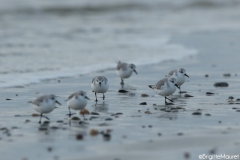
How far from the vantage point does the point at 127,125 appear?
9703mm

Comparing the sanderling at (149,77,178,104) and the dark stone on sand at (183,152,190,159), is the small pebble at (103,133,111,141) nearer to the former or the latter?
the dark stone on sand at (183,152,190,159)

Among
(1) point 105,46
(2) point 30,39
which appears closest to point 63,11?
(2) point 30,39

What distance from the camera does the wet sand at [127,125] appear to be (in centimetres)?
806

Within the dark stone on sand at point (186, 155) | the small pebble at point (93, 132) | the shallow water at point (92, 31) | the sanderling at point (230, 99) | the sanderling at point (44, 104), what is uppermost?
the shallow water at point (92, 31)

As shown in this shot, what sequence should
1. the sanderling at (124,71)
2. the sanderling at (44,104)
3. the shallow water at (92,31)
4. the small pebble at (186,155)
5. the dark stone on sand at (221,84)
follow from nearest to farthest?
the small pebble at (186,155) → the sanderling at (44,104) → the dark stone on sand at (221,84) → the sanderling at (124,71) → the shallow water at (92,31)

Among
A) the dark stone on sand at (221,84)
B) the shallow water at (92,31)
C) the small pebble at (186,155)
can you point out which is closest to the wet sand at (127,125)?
the small pebble at (186,155)

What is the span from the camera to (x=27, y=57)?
62.4 feet

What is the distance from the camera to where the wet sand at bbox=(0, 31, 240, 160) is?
26.5ft

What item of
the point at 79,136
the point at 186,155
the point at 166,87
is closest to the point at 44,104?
the point at 79,136

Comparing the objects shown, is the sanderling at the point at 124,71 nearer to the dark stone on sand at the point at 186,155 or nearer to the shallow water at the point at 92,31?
the shallow water at the point at 92,31

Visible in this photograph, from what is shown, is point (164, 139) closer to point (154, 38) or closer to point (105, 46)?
point (105, 46)

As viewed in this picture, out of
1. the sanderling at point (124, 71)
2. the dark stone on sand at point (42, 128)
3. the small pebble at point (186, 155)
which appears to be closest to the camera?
the small pebble at point (186, 155)

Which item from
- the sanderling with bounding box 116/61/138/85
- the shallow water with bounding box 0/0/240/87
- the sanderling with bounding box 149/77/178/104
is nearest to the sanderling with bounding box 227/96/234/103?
the sanderling with bounding box 149/77/178/104

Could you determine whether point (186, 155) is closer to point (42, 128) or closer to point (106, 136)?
point (106, 136)
